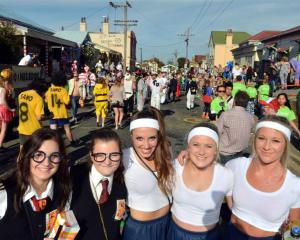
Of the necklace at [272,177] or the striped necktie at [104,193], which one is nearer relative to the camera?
the striped necktie at [104,193]

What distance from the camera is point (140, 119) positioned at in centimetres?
297

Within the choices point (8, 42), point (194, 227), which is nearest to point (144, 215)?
point (194, 227)

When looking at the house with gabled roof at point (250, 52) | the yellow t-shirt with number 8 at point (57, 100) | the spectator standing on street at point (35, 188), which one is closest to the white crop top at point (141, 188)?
the spectator standing on street at point (35, 188)

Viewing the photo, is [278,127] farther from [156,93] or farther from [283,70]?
[283,70]

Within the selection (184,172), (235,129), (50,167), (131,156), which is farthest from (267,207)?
(235,129)

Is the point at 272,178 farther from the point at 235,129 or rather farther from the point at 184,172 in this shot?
the point at 235,129

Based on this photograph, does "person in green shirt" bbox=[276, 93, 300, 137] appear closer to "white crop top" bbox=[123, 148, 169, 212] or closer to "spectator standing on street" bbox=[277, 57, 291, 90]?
"white crop top" bbox=[123, 148, 169, 212]

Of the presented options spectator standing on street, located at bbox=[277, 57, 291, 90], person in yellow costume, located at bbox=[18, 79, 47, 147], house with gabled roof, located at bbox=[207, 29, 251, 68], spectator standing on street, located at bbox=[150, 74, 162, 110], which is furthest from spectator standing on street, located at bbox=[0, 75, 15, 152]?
house with gabled roof, located at bbox=[207, 29, 251, 68]

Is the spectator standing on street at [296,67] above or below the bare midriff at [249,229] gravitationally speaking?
above

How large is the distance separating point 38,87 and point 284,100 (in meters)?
5.37

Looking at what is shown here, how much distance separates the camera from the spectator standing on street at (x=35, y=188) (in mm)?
2014

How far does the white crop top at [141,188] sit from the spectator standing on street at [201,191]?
0.54 feet

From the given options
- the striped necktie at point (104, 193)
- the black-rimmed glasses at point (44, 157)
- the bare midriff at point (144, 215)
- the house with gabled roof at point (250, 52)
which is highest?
the house with gabled roof at point (250, 52)

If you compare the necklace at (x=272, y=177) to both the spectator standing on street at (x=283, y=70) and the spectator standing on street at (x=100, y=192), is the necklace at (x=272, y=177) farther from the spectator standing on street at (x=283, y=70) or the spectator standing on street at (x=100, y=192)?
the spectator standing on street at (x=283, y=70)
